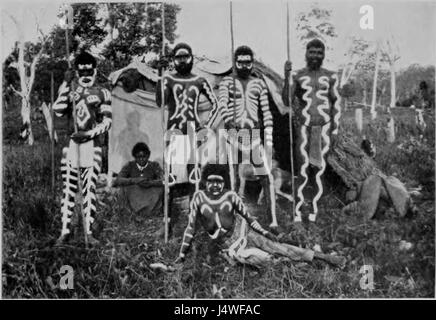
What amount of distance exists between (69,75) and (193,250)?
2128 mm

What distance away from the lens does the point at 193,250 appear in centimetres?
607

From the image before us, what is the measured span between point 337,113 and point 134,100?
203 cm

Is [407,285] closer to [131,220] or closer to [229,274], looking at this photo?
[229,274]

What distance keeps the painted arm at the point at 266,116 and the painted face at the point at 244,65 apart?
200 mm

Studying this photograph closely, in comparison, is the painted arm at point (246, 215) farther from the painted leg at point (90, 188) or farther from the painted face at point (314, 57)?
the painted face at point (314, 57)

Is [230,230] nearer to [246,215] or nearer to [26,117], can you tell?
[246,215]

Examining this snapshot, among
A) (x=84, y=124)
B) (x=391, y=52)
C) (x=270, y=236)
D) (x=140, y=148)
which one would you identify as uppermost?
(x=391, y=52)

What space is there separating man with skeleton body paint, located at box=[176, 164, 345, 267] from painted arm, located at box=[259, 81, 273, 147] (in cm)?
57

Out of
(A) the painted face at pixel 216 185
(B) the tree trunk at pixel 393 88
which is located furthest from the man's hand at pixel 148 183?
(B) the tree trunk at pixel 393 88

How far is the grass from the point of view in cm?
601

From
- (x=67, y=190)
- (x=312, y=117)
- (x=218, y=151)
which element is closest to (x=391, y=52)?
(x=312, y=117)

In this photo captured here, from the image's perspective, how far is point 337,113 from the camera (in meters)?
6.21

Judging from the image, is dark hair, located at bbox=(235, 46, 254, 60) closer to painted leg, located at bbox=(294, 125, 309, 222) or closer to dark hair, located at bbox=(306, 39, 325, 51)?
dark hair, located at bbox=(306, 39, 325, 51)
